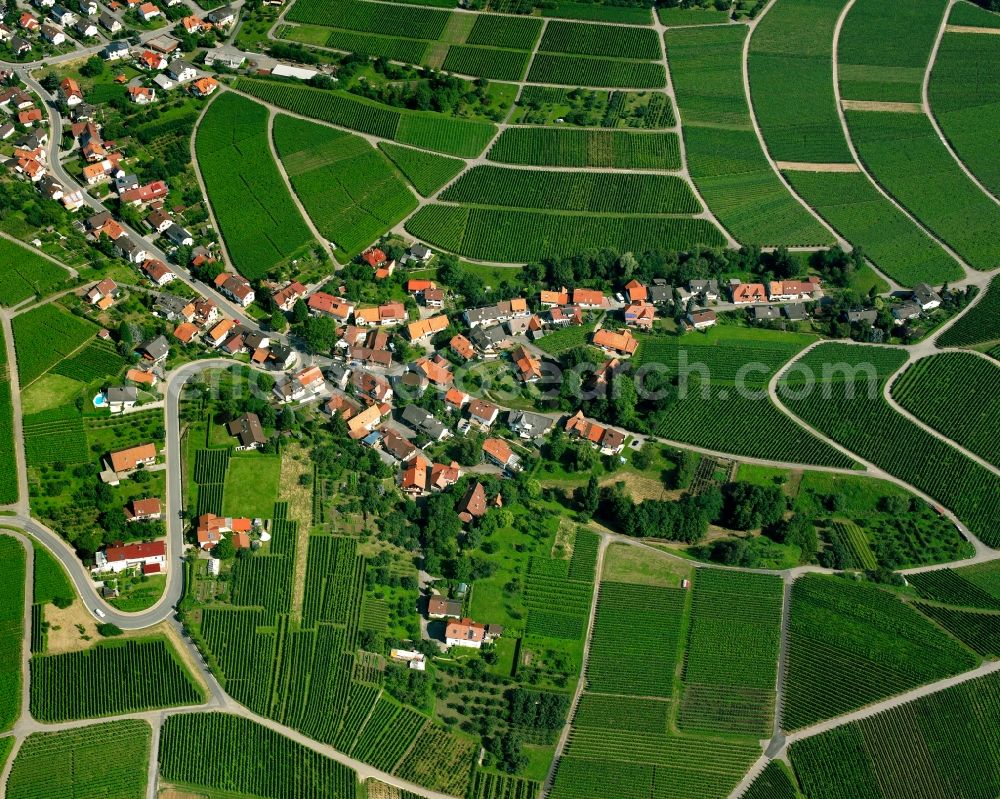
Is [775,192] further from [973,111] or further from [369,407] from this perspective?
[369,407]

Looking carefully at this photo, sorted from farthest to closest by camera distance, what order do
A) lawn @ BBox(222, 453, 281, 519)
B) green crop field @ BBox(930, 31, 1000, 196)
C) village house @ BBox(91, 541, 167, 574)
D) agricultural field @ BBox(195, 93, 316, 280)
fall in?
green crop field @ BBox(930, 31, 1000, 196), agricultural field @ BBox(195, 93, 316, 280), lawn @ BBox(222, 453, 281, 519), village house @ BBox(91, 541, 167, 574)

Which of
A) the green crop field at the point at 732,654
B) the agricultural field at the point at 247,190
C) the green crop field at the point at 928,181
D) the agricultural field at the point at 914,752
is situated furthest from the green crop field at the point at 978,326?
the agricultural field at the point at 247,190

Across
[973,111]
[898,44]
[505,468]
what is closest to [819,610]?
[505,468]

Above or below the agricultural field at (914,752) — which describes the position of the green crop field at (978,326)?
above


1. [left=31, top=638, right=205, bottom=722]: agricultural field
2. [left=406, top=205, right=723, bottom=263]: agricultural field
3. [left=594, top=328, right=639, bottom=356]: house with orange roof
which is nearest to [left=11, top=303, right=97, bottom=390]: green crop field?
[left=31, top=638, right=205, bottom=722]: agricultural field

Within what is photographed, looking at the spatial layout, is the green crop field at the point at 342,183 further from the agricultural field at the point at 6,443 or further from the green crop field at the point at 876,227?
the green crop field at the point at 876,227

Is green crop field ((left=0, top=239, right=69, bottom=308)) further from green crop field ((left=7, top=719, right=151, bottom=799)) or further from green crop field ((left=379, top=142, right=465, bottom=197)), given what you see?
green crop field ((left=7, top=719, right=151, bottom=799))
